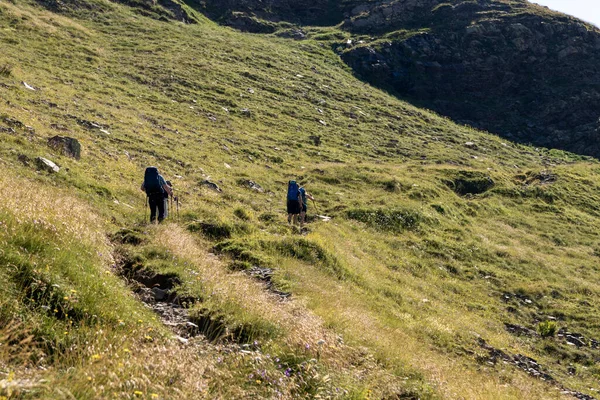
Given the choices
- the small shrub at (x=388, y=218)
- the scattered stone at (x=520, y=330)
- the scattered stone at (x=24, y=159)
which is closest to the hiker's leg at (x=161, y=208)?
the scattered stone at (x=24, y=159)

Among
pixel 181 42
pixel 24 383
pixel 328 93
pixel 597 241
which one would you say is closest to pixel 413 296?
pixel 24 383

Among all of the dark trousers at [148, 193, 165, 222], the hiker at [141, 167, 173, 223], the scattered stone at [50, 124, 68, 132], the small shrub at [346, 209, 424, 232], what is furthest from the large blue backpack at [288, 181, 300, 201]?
the scattered stone at [50, 124, 68, 132]

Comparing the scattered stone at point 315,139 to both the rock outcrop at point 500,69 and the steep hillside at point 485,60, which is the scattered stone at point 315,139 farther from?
the rock outcrop at point 500,69

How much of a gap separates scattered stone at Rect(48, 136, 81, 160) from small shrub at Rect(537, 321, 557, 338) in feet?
57.2

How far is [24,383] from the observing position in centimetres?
378

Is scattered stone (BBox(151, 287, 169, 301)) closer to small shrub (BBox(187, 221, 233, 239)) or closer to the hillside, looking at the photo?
the hillside

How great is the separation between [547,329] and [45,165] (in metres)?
16.9

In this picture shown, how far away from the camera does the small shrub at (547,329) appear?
1565 centimetres

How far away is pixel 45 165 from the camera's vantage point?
14.9m

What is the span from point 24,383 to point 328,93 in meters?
51.9

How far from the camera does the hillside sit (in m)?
5.46

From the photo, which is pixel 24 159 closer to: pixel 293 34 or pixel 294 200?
pixel 294 200

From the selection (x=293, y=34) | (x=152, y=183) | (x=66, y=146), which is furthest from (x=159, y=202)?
(x=293, y=34)

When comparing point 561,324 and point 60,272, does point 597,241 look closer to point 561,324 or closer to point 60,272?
point 561,324
